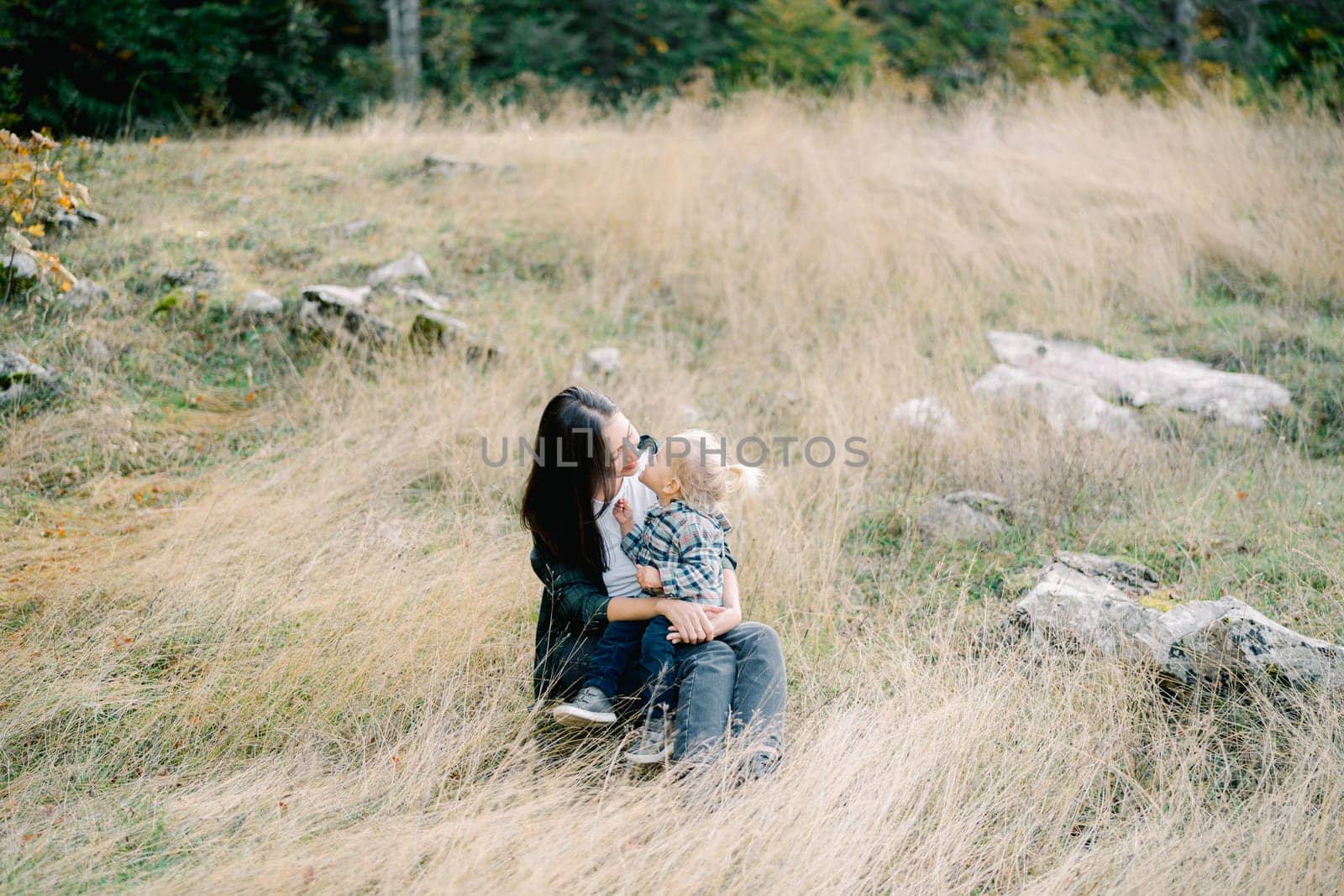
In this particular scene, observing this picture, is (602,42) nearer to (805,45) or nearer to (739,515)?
(805,45)

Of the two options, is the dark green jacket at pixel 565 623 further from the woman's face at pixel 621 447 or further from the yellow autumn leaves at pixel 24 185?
the yellow autumn leaves at pixel 24 185

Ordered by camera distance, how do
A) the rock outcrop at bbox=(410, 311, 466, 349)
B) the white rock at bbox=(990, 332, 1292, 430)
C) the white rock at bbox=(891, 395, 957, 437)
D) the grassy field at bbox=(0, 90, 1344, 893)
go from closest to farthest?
the grassy field at bbox=(0, 90, 1344, 893) < the white rock at bbox=(891, 395, 957, 437) < the white rock at bbox=(990, 332, 1292, 430) < the rock outcrop at bbox=(410, 311, 466, 349)

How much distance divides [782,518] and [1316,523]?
2.33m

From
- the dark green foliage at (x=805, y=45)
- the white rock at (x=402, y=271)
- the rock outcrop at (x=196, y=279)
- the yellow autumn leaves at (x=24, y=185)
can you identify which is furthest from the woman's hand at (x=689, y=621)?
the dark green foliage at (x=805, y=45)

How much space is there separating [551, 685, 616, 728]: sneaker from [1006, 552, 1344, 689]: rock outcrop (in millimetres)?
1578

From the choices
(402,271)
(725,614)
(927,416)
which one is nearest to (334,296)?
(402,271)

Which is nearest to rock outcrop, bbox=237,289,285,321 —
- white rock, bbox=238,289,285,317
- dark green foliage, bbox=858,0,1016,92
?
white rock, bbox=238,289,285,317

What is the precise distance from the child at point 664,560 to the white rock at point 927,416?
2.43 metres

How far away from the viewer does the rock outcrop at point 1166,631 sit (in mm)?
2838

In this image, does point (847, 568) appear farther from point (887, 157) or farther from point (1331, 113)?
point (1331, 113)

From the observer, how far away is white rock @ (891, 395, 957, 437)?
16.3 feet

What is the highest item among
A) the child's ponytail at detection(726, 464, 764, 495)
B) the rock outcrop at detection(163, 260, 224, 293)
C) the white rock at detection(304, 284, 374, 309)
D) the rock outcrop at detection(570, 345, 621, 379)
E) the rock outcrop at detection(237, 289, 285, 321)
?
the rock outcrop at detection(163, 260, 224, 293)

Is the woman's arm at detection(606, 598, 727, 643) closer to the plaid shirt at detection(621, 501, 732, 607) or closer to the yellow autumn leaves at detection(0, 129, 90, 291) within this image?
the plaid shirt at detection(621, 501, 732, 607)

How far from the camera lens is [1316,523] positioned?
158 inches
